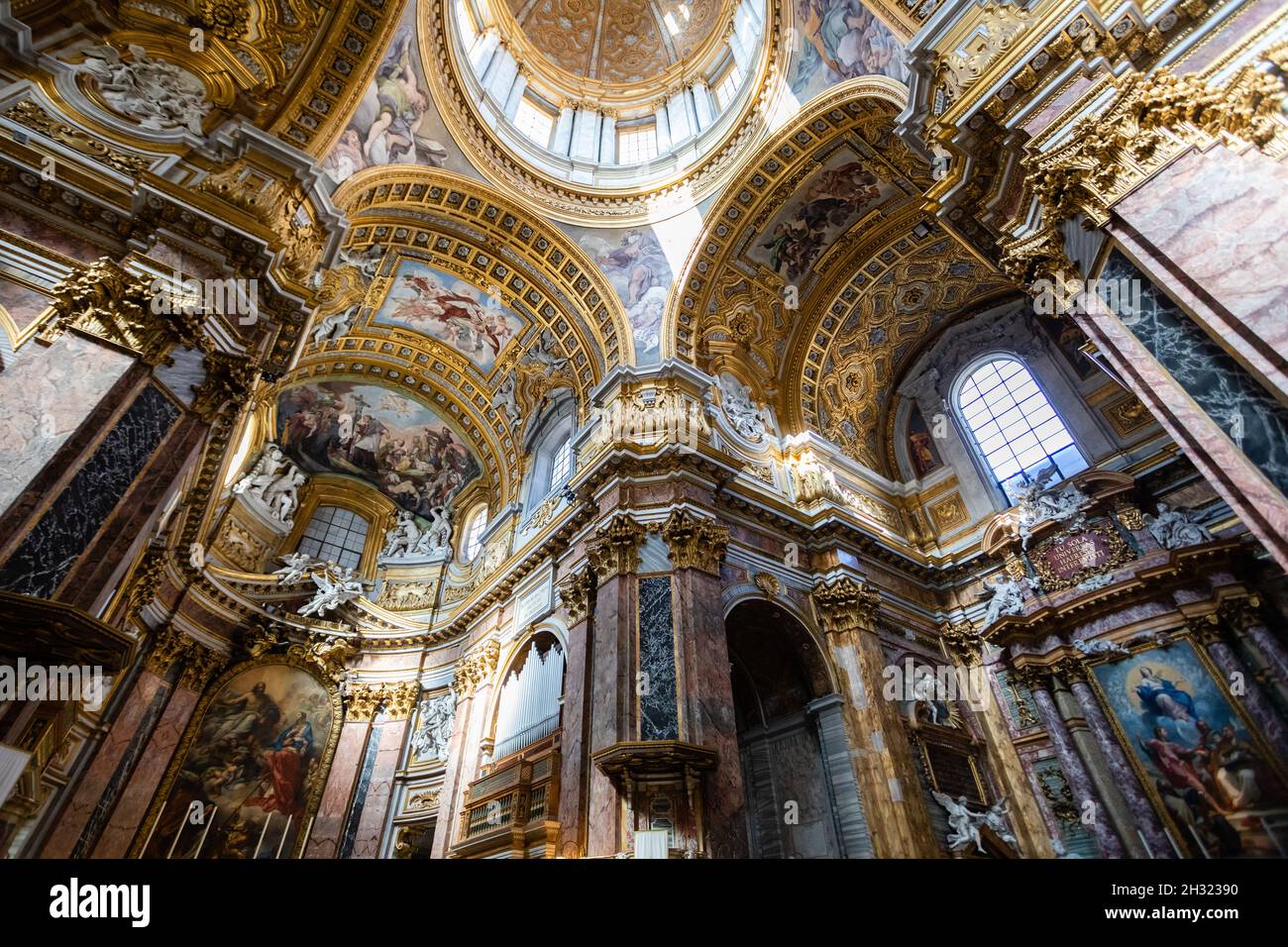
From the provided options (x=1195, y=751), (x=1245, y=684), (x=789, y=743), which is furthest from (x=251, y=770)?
(x=1245, y=684)

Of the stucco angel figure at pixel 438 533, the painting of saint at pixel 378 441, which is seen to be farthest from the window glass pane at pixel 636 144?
the stucco angel figure at pixel 438 533

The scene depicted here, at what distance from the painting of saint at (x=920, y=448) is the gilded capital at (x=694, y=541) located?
7199mm

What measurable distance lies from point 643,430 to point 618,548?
2582 mm

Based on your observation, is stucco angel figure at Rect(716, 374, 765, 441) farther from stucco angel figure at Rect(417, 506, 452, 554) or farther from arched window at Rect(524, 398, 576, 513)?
stucco angel figure at Rect(417, 506, 452, 554)

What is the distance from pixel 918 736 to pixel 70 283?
42.0ft

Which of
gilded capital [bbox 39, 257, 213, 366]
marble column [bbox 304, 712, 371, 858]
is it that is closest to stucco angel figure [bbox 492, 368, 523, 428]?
marble column [bbox 304, 712, 371, 858]

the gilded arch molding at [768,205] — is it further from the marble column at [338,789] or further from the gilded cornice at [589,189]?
the marble column at [338,789]

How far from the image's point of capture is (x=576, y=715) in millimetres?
8719

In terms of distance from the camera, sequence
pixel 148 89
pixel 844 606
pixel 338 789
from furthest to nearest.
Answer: pixel 338 789 < pixel 844 606 < pixel 148 89

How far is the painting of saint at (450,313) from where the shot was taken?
14.0m

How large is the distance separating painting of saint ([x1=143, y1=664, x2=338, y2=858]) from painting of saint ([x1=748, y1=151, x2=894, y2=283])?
14.2 meters

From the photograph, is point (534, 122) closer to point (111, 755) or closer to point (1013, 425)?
point (1013, 425)
